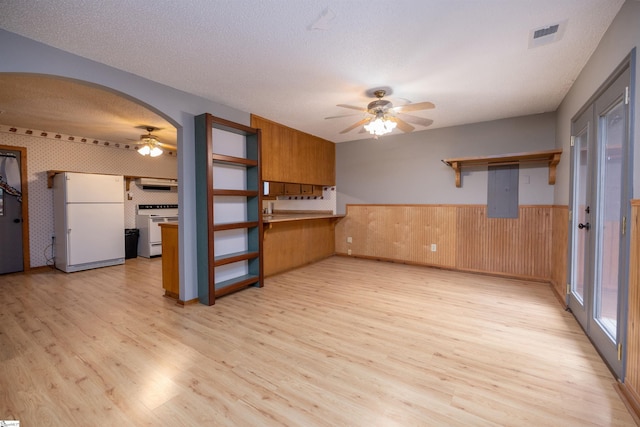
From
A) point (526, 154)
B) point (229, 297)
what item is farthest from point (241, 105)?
point (526, 154)

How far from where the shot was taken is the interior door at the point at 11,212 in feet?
15.0

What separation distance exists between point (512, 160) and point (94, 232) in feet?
23.4

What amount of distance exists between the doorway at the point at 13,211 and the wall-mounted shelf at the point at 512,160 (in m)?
7.17

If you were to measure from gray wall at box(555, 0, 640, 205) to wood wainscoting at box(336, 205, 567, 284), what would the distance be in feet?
2.33

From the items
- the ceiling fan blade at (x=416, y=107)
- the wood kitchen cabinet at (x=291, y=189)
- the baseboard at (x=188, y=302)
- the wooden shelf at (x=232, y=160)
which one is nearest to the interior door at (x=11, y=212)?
the baseboard at (x=188, y=302)

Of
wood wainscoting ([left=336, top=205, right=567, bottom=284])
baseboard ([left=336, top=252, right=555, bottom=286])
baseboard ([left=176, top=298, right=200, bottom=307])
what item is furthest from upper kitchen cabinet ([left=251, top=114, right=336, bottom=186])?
baseboard ([left=176, top=298, right=200, bottom=307])

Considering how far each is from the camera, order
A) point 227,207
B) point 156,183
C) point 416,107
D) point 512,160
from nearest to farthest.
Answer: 1. point 416,107
2. point 227,207
3. point 512,160
4. point 156,183

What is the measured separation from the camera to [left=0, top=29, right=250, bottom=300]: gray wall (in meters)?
2.11

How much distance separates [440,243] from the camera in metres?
4.84

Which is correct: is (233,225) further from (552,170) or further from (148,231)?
(552,170)

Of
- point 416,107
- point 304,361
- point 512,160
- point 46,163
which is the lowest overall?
point 304,361

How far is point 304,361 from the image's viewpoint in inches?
80.9

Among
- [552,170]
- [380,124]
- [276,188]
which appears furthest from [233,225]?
[552,170]

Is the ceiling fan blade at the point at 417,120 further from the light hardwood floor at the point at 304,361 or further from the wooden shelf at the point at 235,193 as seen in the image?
the wooden shelf at the point at 235,193
